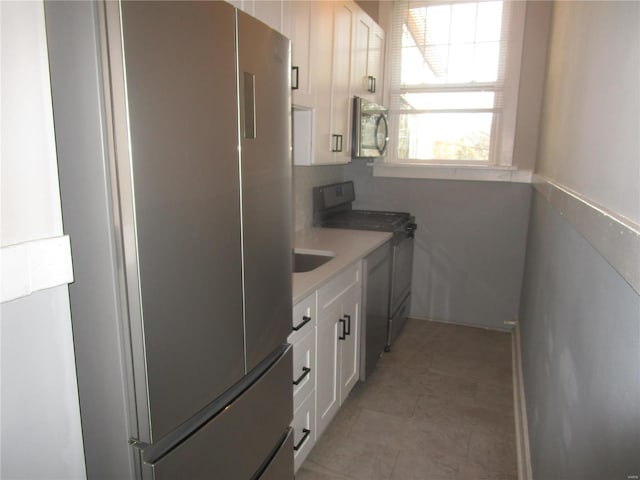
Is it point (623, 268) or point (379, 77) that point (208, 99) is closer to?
point (623, 268)

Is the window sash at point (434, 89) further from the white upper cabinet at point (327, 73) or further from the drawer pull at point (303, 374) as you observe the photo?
the drawer pull at point (303, 374)

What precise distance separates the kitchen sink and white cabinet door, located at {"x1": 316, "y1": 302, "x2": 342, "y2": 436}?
33 cm

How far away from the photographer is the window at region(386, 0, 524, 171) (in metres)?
3.37

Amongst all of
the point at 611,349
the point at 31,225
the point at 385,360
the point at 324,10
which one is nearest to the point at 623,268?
the point at 611,349

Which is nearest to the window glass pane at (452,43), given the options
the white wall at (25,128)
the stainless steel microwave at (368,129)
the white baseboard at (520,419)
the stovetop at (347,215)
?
the stainless steel microwave at (368,129)

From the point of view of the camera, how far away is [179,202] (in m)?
1.01

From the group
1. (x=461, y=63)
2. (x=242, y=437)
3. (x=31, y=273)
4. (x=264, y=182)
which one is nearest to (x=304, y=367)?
(x=242, y=437)

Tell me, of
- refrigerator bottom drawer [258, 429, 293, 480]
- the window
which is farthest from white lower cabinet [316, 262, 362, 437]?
the window

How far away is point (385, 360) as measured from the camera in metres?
3.13

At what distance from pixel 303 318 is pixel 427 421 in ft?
3.78

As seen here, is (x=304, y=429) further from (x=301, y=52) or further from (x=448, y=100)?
(x=448, y=100)

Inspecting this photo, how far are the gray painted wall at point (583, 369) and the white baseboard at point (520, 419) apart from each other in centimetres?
9

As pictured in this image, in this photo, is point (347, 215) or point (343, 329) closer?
point (343, 329)

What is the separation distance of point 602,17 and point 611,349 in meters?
0.99
